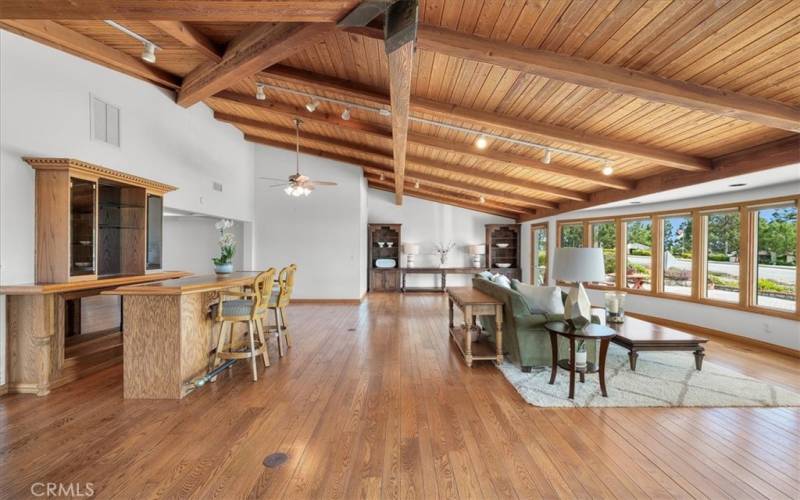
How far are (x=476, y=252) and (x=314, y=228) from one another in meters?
4.71

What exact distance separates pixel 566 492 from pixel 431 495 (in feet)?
2.48

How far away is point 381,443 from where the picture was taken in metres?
2.27

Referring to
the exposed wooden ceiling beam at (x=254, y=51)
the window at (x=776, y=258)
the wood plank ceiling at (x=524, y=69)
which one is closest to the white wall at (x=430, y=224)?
the wood plank ceiling at (x=524, y=69)

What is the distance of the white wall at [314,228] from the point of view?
783cm

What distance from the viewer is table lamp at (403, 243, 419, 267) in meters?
9.53

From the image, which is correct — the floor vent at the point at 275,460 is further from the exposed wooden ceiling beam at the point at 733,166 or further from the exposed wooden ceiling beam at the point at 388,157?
the exposed wooden ceiling beam at the point at 733,166

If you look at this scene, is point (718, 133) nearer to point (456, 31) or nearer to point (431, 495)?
point (456, 31)

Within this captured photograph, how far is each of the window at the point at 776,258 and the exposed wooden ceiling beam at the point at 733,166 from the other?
4.80ft

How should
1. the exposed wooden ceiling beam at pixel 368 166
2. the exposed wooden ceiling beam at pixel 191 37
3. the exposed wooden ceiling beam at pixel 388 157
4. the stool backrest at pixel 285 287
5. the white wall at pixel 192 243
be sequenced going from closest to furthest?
the exposed wooden ceiling beam at pixel 191 37
the stool backrest at pixel 285 287
the exposed wooden ceiling beam at pixel 388 157
the exposed wooden ceiling beam at pixel 368 166
the white wall at pixel 192 243

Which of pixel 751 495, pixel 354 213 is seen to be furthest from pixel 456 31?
pixel 354 213

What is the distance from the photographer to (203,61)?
4207mm

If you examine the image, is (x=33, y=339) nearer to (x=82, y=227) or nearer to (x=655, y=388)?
(x=82, y=227)

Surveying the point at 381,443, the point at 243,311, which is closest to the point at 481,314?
the point at 381,443

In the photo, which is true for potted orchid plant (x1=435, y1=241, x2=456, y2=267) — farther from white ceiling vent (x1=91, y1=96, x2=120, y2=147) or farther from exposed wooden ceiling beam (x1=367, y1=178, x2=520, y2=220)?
white ceiling vent (x1=91, y1=96, x2=120, y2=147)
